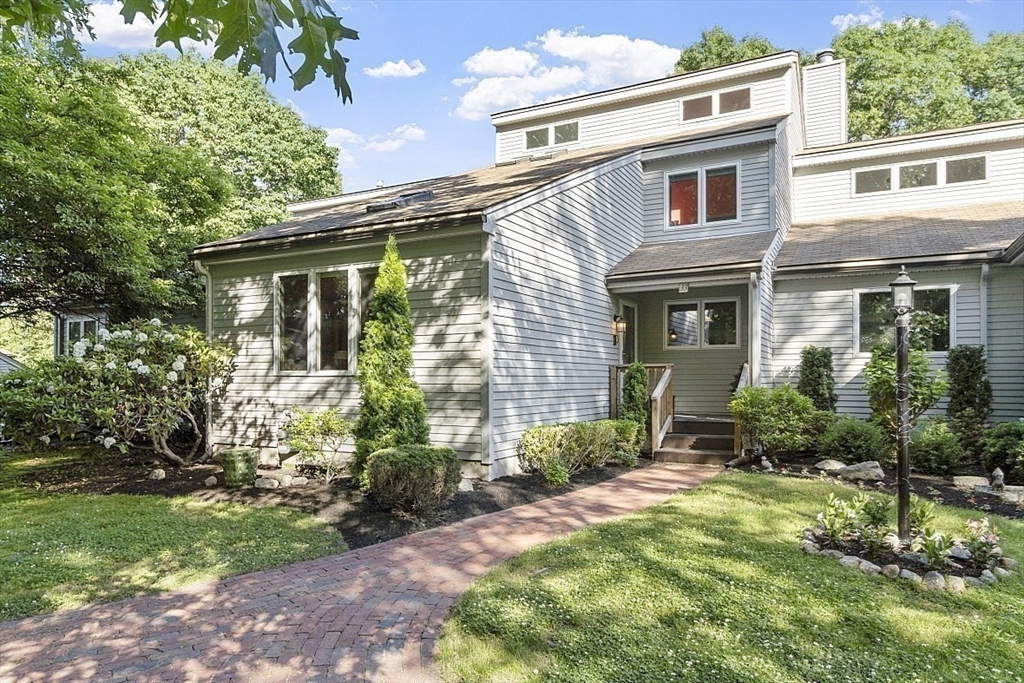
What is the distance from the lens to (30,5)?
6.97ft

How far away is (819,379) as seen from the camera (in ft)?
36.5

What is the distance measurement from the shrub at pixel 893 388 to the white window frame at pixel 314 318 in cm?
814

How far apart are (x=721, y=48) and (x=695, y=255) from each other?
67.2ft

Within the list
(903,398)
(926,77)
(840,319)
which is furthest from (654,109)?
(926,77)

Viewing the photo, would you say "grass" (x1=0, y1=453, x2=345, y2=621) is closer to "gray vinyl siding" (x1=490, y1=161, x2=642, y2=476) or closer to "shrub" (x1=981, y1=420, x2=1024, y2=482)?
"gray vinyl siding" (x1=490, y1=161, x2=642, y2=476)

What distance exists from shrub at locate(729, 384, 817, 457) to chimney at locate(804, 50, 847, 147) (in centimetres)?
1045

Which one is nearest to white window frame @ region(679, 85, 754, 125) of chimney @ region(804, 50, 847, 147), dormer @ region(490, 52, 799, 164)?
dormer @ region(490, 52, 799, 164)

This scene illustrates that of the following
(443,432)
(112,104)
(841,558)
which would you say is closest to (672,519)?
(841,558)

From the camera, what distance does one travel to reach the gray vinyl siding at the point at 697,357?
12.2 m

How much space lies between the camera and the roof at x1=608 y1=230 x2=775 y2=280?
409 inches

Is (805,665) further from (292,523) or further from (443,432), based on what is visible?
(443,432)

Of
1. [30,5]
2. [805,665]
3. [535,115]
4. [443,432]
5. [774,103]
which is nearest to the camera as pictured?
[30,5]

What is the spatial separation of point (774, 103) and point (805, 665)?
46.0 feet

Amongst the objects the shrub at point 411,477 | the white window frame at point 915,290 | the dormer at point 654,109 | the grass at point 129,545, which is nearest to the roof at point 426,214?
the dormer at point 654,109
